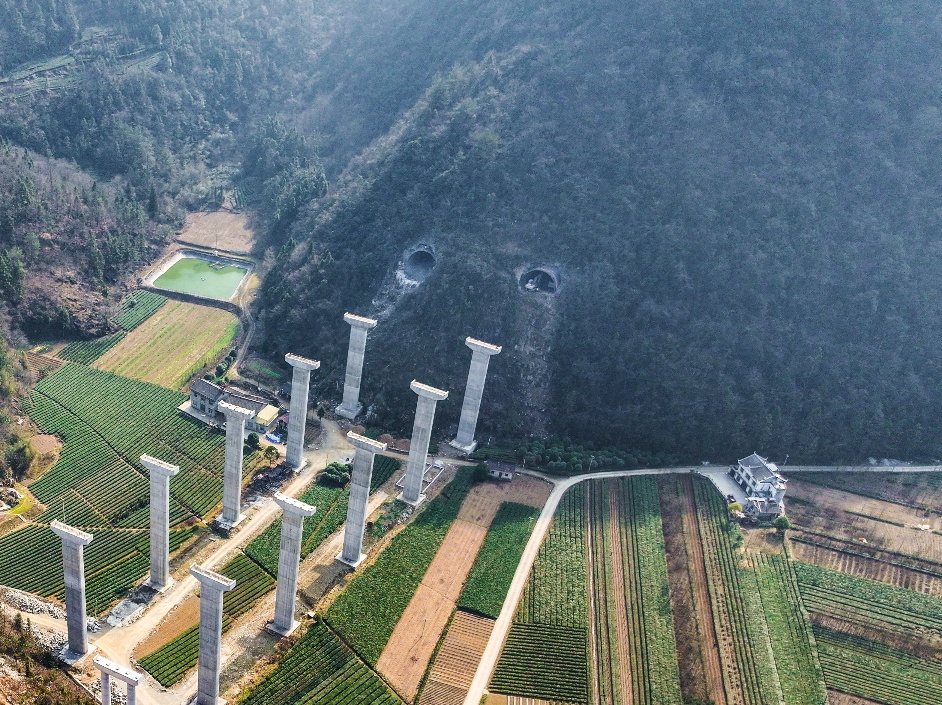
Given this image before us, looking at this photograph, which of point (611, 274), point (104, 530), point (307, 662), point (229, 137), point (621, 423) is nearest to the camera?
point (307, 662)

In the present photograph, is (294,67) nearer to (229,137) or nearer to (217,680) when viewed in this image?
(229,137)

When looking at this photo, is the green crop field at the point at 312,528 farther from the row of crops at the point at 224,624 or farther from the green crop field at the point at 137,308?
the green crop field at the point at 137,308

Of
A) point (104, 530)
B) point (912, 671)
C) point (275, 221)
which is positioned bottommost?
point (104, 530)

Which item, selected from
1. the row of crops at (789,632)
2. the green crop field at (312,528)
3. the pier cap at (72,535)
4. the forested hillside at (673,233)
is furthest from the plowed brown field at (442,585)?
the pier cap at (72,535)

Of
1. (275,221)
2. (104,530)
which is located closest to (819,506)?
(104,530)

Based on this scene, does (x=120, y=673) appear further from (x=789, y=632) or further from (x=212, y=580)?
(x=789, y=632)

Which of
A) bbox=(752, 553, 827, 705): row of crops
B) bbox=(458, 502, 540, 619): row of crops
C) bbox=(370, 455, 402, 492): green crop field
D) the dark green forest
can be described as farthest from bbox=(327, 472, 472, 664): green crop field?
bbox=(752, 553, 827, 705): row of crops

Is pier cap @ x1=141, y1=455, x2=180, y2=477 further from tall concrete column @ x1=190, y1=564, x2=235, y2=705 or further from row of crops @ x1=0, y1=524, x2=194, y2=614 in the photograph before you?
row of crops @ x1=0, y1=524, x2=194, y2=614
